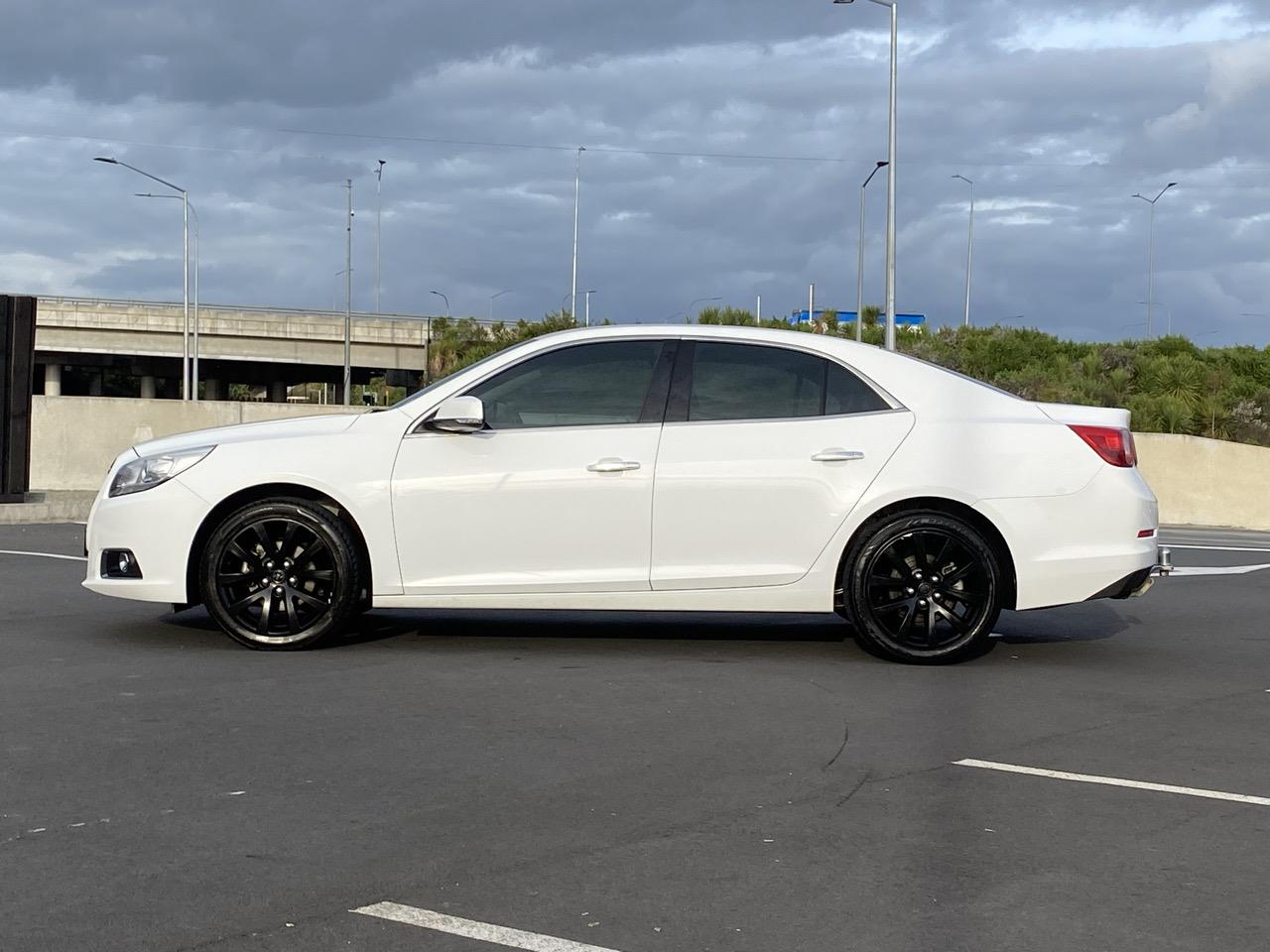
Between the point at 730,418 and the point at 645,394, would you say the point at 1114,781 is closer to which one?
the point at 730,418

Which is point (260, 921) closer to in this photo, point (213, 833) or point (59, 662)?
point (213, 833)

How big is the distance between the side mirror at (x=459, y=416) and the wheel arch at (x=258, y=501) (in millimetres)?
640

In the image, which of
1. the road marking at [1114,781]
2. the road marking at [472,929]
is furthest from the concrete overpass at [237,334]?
the road marking at [472,929]

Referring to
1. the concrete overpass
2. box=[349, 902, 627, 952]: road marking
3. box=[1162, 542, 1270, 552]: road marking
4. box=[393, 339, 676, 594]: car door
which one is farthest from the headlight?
the concrete overpass

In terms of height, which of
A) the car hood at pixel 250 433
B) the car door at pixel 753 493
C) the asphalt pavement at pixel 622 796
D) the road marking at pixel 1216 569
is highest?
the car hood at pixel 250 433

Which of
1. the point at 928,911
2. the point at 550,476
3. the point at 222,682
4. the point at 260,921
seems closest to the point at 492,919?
the point at 260,921

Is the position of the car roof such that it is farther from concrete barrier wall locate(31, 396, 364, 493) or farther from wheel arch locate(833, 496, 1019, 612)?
concrete barrier wall locate(31, 396, 364, 493)

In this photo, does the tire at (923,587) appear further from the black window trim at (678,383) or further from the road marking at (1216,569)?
the road marking at (1216,569)

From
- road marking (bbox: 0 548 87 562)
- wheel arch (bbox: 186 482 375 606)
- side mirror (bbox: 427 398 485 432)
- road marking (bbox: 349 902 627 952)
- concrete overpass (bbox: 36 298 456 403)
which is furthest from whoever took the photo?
concrete overpass (bbox: 36 298 456 403)

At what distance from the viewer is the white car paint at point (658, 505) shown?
804 cm

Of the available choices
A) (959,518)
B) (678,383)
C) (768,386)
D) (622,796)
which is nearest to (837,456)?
(768,386)

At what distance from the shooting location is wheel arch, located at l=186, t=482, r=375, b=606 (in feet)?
26.7

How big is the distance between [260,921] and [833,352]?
17.0 feet

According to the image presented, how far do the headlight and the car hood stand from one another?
37 millimetres
